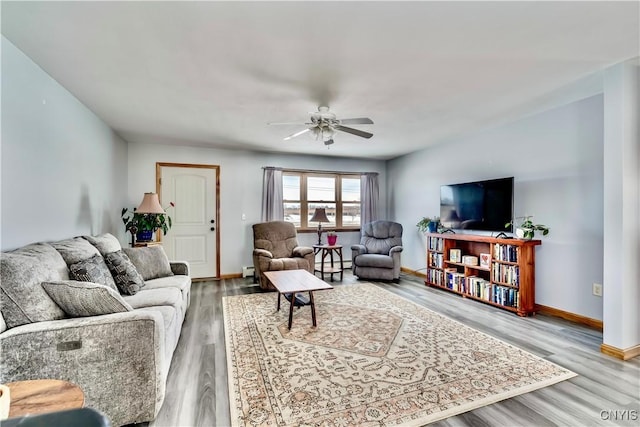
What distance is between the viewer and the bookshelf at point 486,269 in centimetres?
348

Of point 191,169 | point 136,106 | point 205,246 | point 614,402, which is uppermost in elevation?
point 136,106

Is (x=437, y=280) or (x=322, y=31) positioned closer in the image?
(x=322, y=31)

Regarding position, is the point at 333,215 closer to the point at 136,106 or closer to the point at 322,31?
the point at 136,106

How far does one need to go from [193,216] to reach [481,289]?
4598 millimetres

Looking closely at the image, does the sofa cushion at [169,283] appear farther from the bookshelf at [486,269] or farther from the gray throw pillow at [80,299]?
the bookshelf at [486,269]

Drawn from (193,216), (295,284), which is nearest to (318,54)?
(295,284)

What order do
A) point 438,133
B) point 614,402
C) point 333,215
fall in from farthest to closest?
point 333,215
point 438,133
point 614,402

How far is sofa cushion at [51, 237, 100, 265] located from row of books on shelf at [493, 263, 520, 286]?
4.30 metres

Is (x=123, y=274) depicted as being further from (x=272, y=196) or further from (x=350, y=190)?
(x=350, y=190)

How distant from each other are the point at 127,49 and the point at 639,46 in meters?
3.69

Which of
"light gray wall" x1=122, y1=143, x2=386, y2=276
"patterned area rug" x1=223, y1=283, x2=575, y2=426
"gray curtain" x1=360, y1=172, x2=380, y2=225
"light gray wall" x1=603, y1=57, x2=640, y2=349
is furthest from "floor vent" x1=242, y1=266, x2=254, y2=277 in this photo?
"light gray wall" x1=603, y1=57, x2=640, y2=349

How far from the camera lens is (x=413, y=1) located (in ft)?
5.48

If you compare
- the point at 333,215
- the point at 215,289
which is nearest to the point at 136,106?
the point at 215,289

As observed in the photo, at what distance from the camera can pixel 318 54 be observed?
87.4 inches
